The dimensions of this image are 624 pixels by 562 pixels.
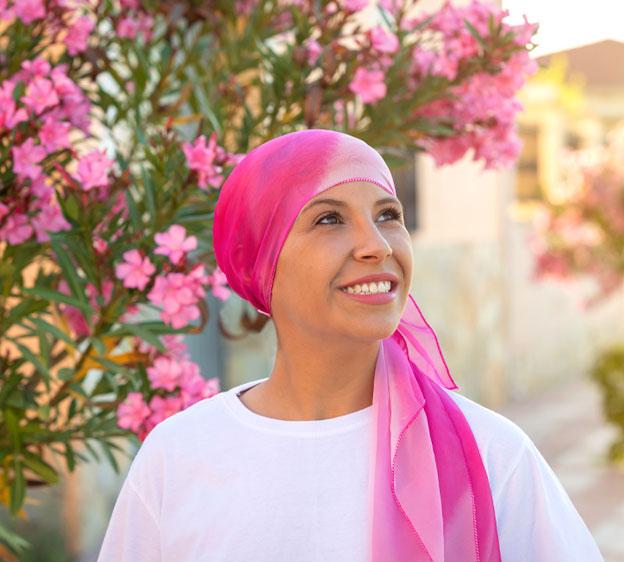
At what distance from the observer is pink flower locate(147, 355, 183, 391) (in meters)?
2.76

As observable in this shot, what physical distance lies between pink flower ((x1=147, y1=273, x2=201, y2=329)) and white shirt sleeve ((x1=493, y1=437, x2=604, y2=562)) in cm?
101

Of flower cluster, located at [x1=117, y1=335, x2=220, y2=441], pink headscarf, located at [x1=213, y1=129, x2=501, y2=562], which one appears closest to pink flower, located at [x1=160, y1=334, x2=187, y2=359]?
flower cluster, located at [x1=117, y1=335, x2=220, y2=441]

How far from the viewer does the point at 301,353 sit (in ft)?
6.30

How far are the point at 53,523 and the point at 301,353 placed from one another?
11.4ft

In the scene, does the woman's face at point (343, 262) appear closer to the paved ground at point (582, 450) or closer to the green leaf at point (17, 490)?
the green leaf at point (17, 490)

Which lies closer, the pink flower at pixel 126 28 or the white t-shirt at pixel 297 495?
the white t-shirt at pixel 297 495

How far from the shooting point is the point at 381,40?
3098mm

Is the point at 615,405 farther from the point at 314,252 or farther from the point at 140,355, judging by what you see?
the point at 314,252

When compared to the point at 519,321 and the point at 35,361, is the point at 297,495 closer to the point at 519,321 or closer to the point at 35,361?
the point at 35,361

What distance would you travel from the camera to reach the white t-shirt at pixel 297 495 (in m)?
1.81

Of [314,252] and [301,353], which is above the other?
[314,252]

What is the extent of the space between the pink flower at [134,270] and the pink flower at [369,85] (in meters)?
0.77

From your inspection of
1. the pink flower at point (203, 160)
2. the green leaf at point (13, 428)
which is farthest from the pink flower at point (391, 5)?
the green leaf at point (13, 428)

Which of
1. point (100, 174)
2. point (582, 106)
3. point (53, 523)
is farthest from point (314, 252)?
point (582, 106)
